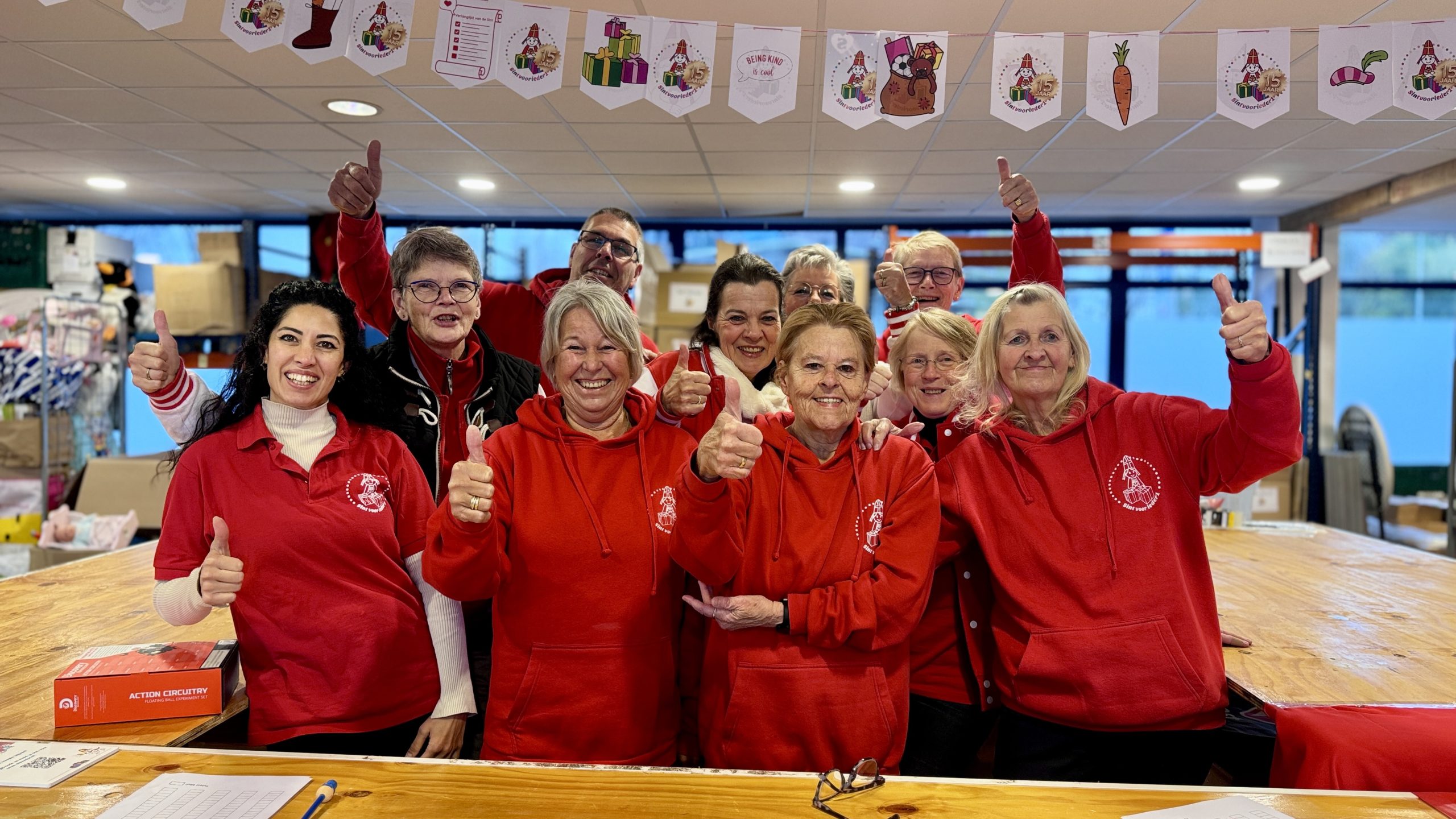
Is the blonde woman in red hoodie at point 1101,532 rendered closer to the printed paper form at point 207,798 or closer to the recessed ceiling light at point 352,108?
the printed paper form at point 207,798

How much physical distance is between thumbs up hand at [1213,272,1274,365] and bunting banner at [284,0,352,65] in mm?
2196

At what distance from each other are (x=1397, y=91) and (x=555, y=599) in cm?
256

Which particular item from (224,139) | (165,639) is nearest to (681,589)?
(165,639)

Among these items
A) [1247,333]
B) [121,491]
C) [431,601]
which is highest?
[1247,333]

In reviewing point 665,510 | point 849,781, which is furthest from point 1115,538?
point 665,510

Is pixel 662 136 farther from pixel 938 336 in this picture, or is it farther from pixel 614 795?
pixel 614 795

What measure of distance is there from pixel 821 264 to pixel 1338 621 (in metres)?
1.68

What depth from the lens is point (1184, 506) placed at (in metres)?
1.73

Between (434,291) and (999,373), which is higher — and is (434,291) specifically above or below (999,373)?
above

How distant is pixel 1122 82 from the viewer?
2461 mm

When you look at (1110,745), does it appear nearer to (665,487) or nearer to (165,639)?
(665,487)

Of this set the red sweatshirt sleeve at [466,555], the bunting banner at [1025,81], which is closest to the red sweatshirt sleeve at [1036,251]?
the bunting banner at [1025,81]

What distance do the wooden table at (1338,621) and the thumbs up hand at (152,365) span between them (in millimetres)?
2303

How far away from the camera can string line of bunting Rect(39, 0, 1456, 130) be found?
227 cm
